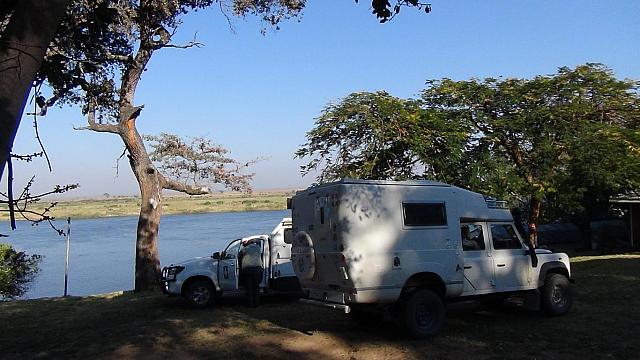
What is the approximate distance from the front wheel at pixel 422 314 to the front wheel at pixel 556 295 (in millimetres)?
2422

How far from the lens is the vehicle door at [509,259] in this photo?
10.2m

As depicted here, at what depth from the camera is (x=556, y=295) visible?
10641 mm

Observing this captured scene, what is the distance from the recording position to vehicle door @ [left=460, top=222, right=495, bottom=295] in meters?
9.77

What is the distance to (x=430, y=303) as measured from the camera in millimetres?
9141

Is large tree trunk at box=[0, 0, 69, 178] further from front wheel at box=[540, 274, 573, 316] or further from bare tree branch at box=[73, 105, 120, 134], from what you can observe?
bare tree branch at box=[73, 105, 120, 134]

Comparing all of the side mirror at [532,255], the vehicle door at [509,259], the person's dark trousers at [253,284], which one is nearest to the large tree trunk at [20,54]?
the vehicle door at [509,259]

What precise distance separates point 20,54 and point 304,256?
713 centimetres

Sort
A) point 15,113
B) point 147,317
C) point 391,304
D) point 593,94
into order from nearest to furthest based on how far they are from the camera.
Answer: point 15,113 → point 391,304 → point 147,317 → point 593,94

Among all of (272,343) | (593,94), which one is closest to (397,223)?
(272,343)

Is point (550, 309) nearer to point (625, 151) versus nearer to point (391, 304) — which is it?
point (391, 304)

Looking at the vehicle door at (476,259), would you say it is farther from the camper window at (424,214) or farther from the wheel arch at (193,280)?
the wheel arch at (193,280)

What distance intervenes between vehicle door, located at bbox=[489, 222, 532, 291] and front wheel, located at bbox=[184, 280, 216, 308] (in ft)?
21.9

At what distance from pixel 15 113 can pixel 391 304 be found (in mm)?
7116

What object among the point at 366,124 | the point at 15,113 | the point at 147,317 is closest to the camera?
the point at 15,113
